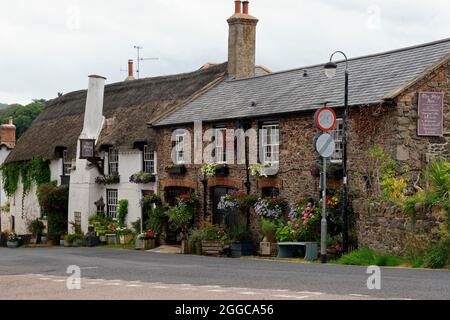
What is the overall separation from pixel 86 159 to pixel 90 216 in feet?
9.37

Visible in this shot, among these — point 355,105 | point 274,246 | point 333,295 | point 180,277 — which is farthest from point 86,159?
point 333,295

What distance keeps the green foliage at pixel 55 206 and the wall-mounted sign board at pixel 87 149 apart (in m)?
4.17

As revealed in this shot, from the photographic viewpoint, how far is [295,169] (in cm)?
2652

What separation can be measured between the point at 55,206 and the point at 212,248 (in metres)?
16.9

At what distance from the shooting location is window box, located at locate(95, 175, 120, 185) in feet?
123

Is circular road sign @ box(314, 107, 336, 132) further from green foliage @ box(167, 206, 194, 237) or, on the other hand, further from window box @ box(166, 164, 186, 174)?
window box @ box(166, 164, 186, 174)

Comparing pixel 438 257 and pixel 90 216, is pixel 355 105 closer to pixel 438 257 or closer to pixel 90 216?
pixel 438 257

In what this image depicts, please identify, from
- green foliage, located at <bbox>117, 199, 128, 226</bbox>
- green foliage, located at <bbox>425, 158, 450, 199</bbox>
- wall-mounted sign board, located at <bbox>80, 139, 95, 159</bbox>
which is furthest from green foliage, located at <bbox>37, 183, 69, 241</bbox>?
green foliage, located at <bbox>425, 158, 450, 199</bbox>

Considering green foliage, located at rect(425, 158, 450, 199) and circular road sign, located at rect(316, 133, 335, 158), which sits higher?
circular road sign, located at rect(316, 133, 335, 158)

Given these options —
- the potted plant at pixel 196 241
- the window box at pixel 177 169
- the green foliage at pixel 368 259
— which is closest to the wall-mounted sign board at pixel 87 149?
the window box at pixel 177 169

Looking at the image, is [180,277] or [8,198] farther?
[8,198]

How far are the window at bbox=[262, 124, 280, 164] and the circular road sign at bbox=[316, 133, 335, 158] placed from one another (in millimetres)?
5374

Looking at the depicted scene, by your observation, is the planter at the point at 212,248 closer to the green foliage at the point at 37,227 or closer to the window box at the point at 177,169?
the window box at the point at 177,169

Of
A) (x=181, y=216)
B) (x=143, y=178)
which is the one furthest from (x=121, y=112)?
(x=181, y=216)
